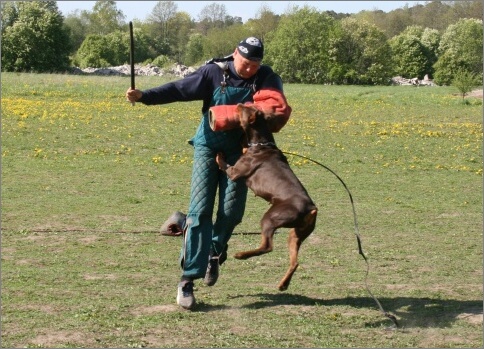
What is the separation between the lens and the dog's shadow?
625 centimetres

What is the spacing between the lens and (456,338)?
5.84 meters

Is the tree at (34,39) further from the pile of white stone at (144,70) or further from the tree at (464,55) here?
the tree at (464,55)

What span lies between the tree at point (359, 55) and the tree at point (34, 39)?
2552cm

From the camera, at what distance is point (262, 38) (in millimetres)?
59250

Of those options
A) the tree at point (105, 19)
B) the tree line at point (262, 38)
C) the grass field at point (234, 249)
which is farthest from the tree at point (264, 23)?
the grass field at point (234, 249)

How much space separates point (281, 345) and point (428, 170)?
11.7 m

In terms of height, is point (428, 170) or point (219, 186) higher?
point (219, 186)

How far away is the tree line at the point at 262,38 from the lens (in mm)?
50938

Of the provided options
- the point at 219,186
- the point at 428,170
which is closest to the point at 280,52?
the point at 428,170

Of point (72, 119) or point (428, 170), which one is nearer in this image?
point (428, 170)

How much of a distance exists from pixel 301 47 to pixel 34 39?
2313 cm

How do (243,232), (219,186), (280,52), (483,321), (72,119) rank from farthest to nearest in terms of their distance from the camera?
1. (280,52)
2. (72,119)
3. (243,232)
4. (219,186)
5. (483,321)

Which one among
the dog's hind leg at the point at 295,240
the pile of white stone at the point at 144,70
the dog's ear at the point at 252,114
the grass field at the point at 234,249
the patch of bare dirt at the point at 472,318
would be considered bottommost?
the pile of white stone at the point at 144,70

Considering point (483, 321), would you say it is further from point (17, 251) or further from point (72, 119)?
point (72, 119)
